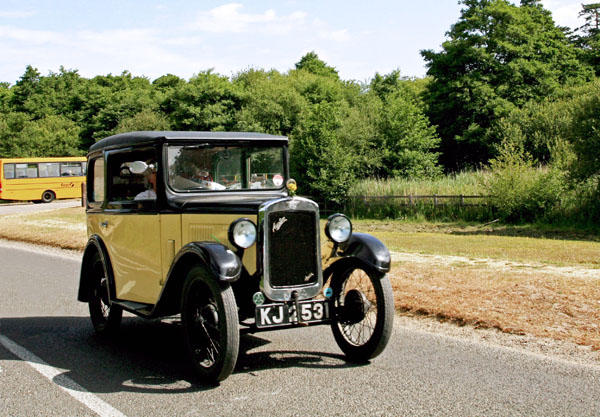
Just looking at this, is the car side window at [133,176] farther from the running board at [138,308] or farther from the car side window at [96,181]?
the running board at [138,308]

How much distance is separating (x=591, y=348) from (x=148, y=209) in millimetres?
4539

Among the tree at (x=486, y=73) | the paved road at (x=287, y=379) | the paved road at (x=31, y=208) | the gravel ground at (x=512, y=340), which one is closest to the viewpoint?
the paved road at (x=287, y=379)

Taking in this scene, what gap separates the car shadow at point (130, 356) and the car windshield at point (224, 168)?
1.69 metres

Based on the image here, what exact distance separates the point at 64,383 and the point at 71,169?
136 feet

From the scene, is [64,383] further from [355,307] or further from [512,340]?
[512,340]

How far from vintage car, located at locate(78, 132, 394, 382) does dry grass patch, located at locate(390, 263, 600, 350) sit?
127 centimetres

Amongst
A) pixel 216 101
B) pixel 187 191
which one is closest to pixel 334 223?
pixel 187 191

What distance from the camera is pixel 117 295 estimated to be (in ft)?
22.4

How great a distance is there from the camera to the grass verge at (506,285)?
686 cm

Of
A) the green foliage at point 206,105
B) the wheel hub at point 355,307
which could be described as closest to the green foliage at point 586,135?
the wheel hub at point 355,307

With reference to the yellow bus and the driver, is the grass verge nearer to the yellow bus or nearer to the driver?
the driver

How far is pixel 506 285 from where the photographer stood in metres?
8.85

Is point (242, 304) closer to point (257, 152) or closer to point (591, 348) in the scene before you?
point (257, 152)

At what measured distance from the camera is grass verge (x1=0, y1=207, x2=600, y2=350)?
270 inches
